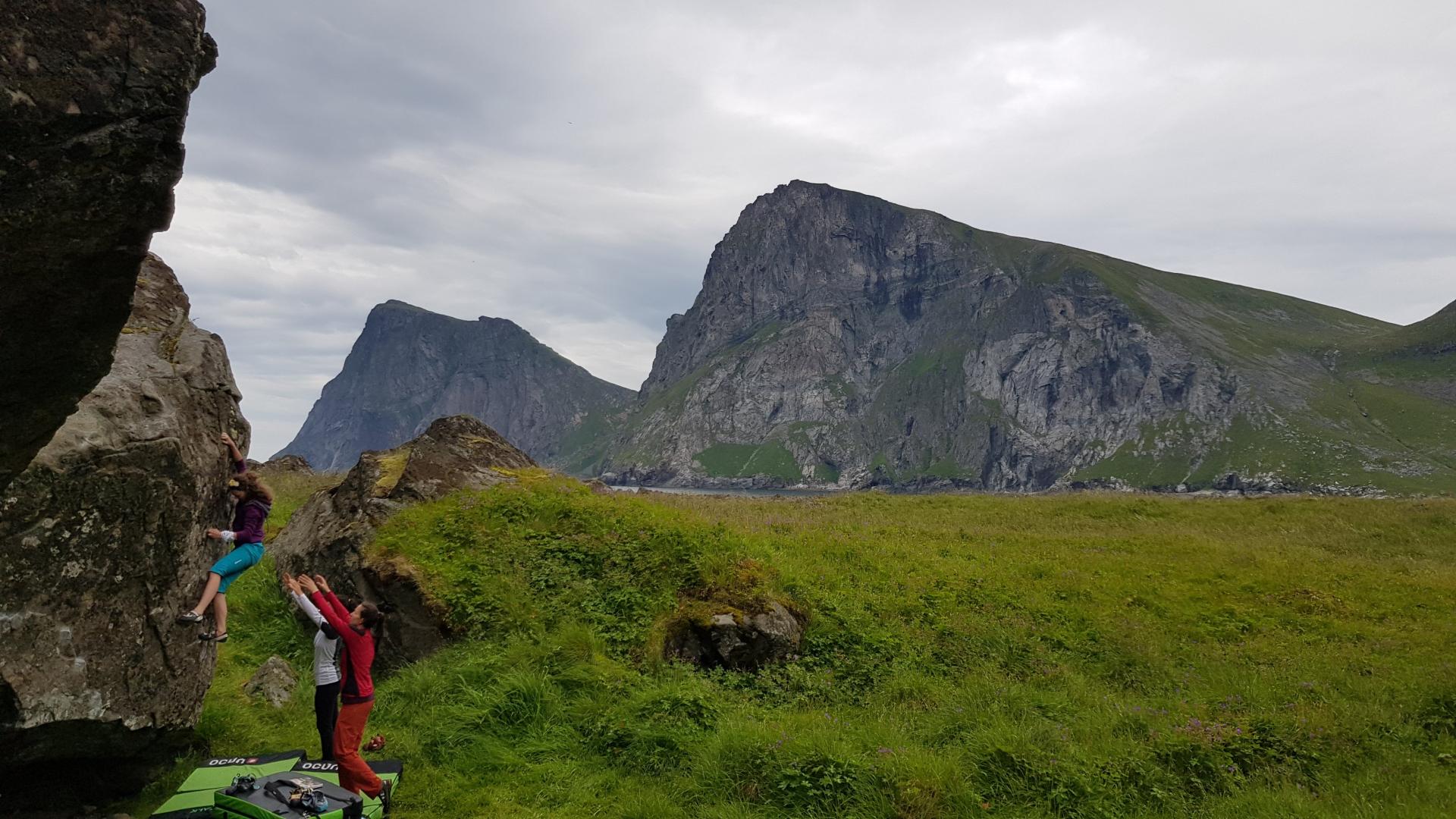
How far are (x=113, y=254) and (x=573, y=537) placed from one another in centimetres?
1152

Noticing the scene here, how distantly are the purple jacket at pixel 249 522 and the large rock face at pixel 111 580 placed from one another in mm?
236

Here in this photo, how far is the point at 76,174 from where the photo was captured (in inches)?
168

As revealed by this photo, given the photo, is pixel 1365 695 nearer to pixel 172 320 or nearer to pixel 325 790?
pixel 325 790

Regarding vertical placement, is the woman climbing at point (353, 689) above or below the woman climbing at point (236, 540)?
below

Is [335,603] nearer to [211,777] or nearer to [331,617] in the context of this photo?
[331,617]

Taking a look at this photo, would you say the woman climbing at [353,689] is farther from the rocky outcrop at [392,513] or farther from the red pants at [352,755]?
the rocky outcrop at [392,513]

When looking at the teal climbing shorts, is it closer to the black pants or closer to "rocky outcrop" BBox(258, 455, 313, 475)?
the black pants

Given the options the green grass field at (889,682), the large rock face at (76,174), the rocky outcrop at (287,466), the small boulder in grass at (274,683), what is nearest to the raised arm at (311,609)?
the green grass field at (889,682)

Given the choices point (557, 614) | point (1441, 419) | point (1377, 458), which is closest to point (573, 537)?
point (557, 614)

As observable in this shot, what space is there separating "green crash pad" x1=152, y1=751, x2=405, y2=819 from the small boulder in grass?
2.31m

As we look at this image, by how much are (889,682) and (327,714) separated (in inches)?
345

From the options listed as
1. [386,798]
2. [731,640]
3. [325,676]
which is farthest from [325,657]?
[731,640]

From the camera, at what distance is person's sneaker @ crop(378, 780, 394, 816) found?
817 cm

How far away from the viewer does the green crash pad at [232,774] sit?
23.9ft
